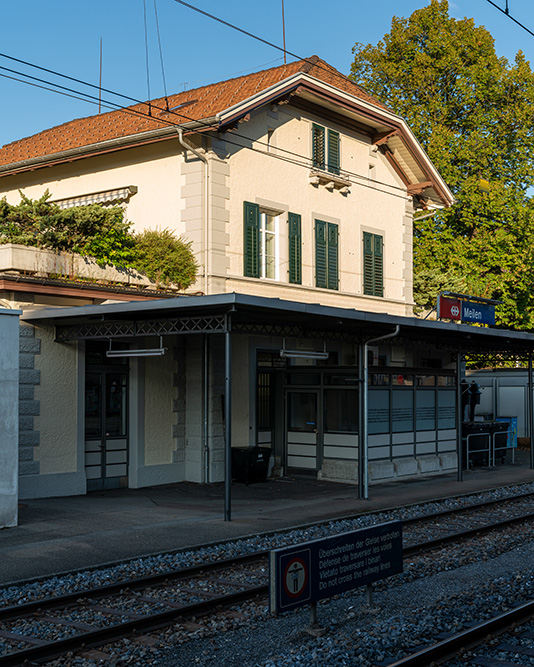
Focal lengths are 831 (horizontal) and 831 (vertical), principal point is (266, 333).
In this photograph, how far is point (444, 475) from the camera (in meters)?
21.4

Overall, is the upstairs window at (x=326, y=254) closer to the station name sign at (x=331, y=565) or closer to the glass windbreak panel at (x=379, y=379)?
the glass windbreak panel at (x=379, y=379)

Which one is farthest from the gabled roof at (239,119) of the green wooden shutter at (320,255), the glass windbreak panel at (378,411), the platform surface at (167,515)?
the platform surface at (167,515)

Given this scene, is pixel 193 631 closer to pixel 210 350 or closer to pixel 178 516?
pixel 178 516

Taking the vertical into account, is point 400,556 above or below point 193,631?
above

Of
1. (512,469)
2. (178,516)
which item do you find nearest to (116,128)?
(178,516)

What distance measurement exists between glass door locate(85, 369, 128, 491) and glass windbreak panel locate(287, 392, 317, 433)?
4257 millimetres

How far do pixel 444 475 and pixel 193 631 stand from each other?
14.7 metres

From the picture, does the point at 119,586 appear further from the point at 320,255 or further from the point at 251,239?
the point at 320,255

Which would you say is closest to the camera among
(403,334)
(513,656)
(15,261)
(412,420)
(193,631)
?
(513,656)

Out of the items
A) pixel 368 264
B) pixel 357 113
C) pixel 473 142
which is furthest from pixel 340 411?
pixel 473 142

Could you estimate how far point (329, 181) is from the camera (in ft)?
73.4

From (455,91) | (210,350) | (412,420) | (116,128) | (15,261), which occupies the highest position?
(455,91)

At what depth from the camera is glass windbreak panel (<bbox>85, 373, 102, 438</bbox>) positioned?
17031 millimetres

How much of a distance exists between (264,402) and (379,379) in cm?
299
